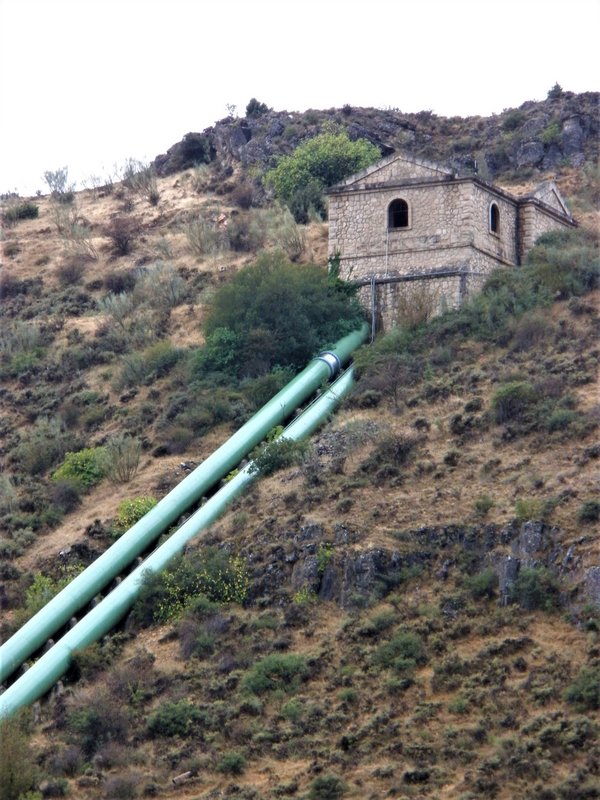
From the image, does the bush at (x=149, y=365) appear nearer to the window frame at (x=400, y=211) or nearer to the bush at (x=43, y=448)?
the bush at (x=43, y=448)

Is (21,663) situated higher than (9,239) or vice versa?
(9,239)

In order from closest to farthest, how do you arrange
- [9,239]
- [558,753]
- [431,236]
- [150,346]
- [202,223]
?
1. [558,753]
2. [431,236]
3. [150,346]
4. [202,223]
5. [9,239]

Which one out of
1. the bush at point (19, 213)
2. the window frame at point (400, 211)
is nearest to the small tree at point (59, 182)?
the bush at point (19, 213)

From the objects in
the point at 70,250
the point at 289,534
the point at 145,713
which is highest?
the point at 70,250

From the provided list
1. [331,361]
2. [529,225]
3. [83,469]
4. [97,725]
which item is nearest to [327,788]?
[97,725]

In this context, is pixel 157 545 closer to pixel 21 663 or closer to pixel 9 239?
pixel 21 663

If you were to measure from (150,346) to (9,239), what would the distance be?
1758 centimetres

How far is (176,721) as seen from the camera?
39688mm

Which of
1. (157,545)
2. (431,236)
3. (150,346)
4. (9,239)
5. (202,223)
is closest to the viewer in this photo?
(157,545)

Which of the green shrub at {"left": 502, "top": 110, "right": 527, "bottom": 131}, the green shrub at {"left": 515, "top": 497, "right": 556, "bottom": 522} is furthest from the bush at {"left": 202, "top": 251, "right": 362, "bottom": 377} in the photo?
the green shrub at {"left": 502, "top": 110, "right": 527, "bottom": 131}

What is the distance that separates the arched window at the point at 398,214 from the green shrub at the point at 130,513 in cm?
1205

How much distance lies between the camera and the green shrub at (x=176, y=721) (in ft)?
129

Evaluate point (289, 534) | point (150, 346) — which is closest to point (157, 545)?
point (289, 534)

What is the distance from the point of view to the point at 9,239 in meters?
75.0
